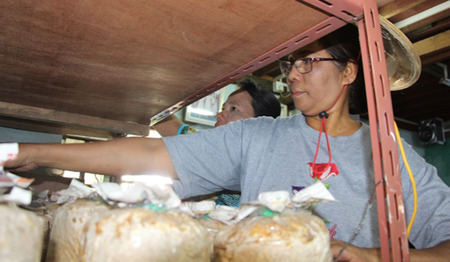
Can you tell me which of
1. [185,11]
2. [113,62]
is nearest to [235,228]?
[185,11]

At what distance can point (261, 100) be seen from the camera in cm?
239

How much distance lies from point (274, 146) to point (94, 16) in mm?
732

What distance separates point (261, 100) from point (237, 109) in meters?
0.18

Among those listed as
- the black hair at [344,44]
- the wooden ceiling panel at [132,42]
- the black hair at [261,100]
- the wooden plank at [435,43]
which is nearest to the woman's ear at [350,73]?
the black hair at [344,44]

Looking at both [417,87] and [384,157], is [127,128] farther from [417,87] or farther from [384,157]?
[417,87]

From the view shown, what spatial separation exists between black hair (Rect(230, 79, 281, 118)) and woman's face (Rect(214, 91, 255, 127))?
0.11ft

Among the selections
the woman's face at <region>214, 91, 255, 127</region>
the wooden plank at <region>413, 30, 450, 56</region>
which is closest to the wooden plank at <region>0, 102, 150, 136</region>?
the woman's face at <region>214, 91, 255, 127</region>

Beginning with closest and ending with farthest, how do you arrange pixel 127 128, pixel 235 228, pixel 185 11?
pixel 235 228 < pixel 185 11 < pixel 127 128

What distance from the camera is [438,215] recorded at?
1.02 meters

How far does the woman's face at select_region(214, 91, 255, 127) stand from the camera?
2314 mm

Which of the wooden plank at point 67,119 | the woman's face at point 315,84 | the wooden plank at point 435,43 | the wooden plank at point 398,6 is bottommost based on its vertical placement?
the wooden plank at point 67,119

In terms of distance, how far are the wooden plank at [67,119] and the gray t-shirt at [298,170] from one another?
58cm

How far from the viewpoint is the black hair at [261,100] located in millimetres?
2375

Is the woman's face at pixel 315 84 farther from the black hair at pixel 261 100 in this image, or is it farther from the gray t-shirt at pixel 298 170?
the black hair at pixel 261 100
